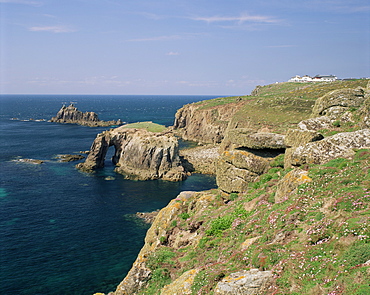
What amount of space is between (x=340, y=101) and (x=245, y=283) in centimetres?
2296

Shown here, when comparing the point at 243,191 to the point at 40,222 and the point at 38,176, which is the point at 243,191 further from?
the point at 38,176

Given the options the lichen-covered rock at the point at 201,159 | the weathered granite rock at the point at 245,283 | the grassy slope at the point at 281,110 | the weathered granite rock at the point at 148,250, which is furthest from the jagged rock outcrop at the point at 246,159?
the grassy slope at the point at 281,110

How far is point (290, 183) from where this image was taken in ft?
60.3

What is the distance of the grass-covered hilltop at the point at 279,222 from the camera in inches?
453

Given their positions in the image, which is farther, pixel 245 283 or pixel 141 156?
pixel 141 156

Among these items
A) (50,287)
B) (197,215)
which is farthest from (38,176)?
(197,215)

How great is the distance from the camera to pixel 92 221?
53094 millimetres

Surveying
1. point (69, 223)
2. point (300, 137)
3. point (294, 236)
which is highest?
point (300, 137)

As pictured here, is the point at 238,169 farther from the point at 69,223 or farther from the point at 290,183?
the point at 69,223

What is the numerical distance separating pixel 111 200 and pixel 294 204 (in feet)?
173

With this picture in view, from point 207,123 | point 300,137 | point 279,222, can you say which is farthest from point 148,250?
point 207,123

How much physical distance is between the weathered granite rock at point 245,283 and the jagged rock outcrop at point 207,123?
115400mm

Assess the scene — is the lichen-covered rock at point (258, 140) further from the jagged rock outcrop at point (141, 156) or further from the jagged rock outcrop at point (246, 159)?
the jagged rock outcrop at point (141, 156)

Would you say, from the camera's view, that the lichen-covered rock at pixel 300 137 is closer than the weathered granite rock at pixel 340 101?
Yes
